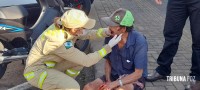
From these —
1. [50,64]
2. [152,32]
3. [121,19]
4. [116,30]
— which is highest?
[121,19]

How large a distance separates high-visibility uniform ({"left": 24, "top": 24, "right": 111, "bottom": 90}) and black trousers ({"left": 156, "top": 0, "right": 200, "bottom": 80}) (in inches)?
37.6

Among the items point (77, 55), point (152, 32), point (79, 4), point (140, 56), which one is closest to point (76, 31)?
point (77, 55)

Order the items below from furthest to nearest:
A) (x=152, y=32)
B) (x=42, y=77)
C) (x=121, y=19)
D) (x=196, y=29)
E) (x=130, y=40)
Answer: (x=152, y=32), (x=196, y=29), (x=42, y=77), (x=130, y=40), (x=121, y=19)

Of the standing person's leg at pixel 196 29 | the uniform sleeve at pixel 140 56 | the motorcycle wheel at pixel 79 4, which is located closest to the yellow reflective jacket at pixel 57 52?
the uniform sleeve at pixel 140 56

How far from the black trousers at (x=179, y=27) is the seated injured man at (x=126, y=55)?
707mm

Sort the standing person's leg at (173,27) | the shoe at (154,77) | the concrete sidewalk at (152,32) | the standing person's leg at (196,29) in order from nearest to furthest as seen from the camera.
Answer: the standing person's leg at (196,29) → the standing person's leg at (173,27) → the shoe at (154,77) → the concrete sidewalk at (152,32)

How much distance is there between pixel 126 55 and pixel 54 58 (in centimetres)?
71

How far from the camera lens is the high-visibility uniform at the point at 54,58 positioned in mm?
3061

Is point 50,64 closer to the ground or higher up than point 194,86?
higher up

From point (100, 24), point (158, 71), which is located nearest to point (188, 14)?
point (158, 71)

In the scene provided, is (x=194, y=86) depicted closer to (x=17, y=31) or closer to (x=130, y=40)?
(x=130, y=40)

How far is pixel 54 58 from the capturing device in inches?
126

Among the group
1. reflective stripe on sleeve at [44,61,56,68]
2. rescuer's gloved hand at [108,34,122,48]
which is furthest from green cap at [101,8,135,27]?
reflective stripe on sleeve at [44,61,56,68]

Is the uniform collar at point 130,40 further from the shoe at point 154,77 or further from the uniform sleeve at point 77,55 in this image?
the shoe at point 154,77
